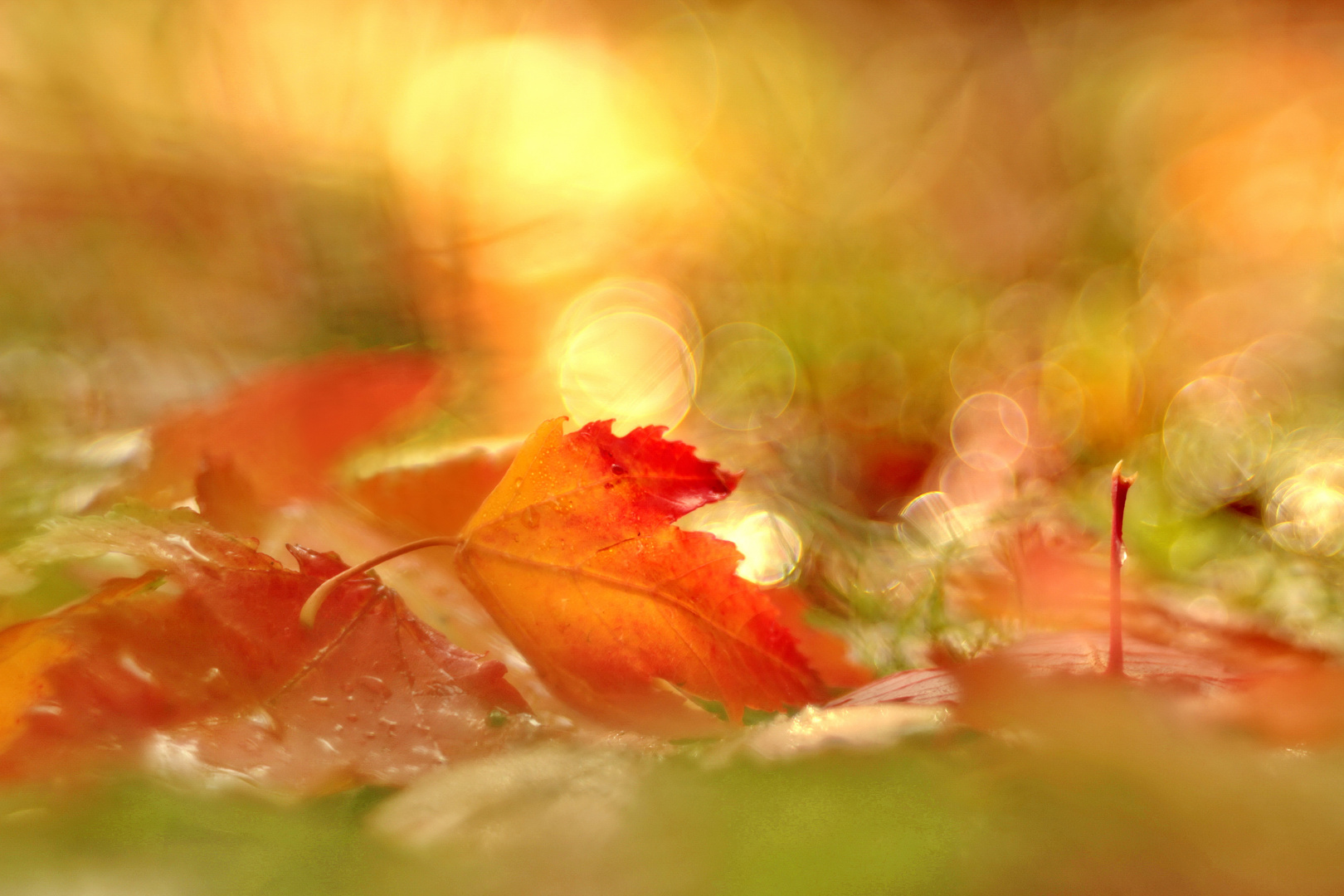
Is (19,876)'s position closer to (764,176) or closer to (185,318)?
(185,318)

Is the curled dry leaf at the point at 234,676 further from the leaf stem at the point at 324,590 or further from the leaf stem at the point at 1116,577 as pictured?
the leaf stem at the point at 1116,577

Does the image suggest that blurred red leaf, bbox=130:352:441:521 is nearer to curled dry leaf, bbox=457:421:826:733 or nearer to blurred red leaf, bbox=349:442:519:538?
blurred red leaf, bbox=349:442:519:538

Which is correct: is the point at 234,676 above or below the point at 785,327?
below

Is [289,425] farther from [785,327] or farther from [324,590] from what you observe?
[785,327]

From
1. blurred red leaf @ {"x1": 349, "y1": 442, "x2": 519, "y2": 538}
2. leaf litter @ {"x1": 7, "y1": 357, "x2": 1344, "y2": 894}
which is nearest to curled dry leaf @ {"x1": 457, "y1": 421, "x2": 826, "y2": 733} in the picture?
leaf litter @ {"x1": 7, "y1": 357, "x2": 1344, "y2": 894}

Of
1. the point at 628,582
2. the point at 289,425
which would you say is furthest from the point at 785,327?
the point at 628,582
